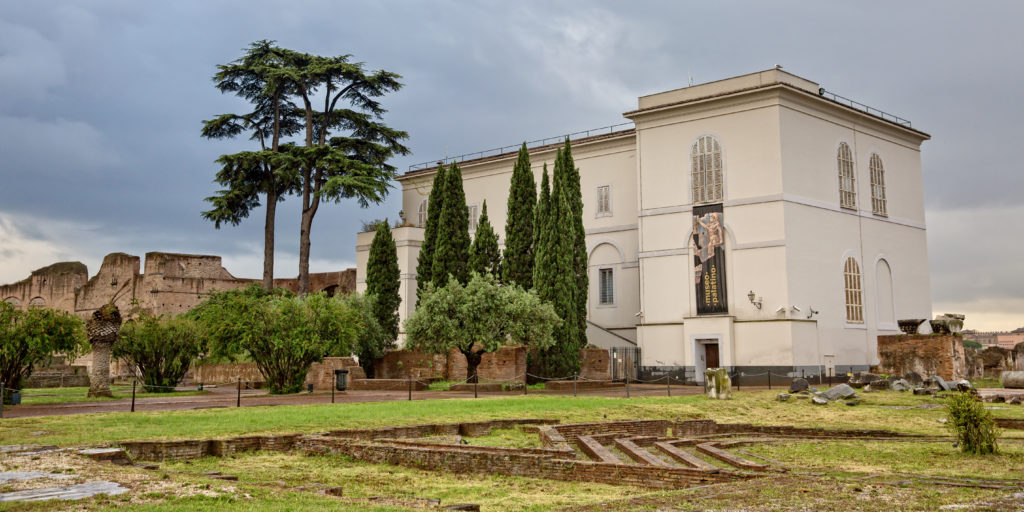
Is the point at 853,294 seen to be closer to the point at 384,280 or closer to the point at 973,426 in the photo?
the point at 384,280

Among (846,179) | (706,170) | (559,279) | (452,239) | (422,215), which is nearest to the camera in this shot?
(559,279)

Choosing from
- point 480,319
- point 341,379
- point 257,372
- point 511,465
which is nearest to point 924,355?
point 480,319

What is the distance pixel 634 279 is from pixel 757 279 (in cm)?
760

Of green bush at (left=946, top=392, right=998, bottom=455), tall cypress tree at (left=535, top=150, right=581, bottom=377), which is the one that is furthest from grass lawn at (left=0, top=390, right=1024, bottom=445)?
tall cypress tree at (left=535, top=150, right=581, bottom=377)

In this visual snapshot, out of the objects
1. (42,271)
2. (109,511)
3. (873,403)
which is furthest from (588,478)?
(42,271)

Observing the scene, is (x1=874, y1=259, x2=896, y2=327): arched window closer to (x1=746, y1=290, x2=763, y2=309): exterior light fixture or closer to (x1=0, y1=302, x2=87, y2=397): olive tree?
(x1=746, y1=290, x2=763, y2=309): exterior light fixture

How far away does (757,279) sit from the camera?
33.8m

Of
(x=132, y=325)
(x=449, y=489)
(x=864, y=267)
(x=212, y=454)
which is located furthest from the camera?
(x=864, y=267)

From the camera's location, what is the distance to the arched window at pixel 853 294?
35625 millimetres

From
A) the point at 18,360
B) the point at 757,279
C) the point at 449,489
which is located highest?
the point at 757,279

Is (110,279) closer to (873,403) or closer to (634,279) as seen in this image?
(634,279)

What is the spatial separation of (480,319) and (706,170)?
12.2 metres

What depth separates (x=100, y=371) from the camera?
25219mm

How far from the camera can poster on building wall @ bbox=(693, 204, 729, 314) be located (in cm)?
3462
